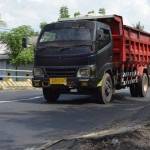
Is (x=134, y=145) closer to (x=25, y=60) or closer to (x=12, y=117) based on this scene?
(x=12, y=117)

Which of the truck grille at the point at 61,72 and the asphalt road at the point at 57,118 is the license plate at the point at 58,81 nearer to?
the truck grille at the point at 61,72

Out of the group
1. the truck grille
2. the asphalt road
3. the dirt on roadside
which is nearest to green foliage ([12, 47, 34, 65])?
the asphalt road

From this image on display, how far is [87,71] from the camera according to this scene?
1672 centimetres

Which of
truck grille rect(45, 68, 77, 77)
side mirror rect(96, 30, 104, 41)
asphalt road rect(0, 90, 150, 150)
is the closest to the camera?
asphalt road rect(0, 90, 150, 150)

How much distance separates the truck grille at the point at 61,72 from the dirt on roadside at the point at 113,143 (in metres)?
7.87

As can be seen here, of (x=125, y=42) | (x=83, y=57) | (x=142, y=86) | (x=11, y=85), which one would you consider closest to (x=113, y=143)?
(x=83, y=57)

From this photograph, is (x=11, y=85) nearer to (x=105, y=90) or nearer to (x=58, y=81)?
(x=105, y=90)

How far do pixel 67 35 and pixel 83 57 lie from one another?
3.30 ft

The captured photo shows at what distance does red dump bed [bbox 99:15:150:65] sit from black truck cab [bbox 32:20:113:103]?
0.81 meters

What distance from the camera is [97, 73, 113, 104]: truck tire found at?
17.2 metres

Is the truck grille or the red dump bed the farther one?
the red dump bed

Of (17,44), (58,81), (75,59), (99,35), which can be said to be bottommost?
(58,81)

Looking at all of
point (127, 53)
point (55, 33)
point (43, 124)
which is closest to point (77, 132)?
point (43, 124)

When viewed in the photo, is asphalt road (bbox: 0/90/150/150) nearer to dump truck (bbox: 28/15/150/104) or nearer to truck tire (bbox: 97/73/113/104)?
truck tire (bbox: 97/73/113/104)
